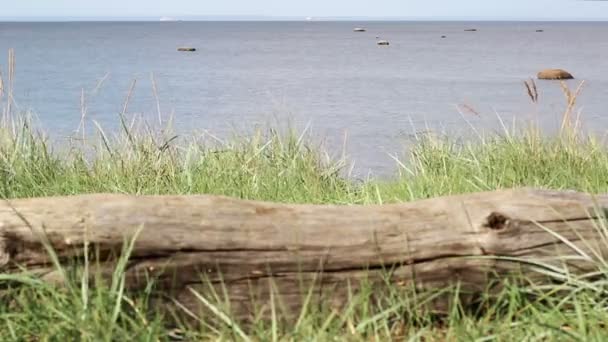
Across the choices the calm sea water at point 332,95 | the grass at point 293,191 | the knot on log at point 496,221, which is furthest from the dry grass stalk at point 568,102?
the knot on log at point 496,221

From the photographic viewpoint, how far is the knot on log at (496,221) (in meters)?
2.84

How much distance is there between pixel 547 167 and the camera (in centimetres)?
514

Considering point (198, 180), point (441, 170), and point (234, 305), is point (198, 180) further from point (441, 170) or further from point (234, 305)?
A: point (234, 305)

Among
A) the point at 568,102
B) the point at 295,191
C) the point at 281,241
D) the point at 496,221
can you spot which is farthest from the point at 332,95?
the point at 281,241

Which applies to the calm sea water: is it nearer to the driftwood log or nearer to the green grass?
the green grass

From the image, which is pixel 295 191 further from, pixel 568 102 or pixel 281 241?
pixel 281 241

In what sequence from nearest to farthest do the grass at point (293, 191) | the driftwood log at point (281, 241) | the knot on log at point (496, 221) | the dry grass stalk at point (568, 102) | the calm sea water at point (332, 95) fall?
1. the grass at point (293, 191)
2. the driftwood log at point (281, 241)
3. the knot on log at point (496, 221)
4. the dry grass stalk at point (568, 102)
5. the calm sea water at point (332, 95)

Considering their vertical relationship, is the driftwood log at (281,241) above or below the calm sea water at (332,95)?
above

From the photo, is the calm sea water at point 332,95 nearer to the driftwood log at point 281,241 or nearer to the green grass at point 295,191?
the green grass at point 295,191

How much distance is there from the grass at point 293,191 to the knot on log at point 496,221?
7.5 inches

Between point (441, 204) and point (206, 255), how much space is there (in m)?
0.82

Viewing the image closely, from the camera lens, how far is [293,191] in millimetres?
4703

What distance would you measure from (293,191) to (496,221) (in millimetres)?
1978

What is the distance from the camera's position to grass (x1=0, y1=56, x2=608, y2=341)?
248cm
